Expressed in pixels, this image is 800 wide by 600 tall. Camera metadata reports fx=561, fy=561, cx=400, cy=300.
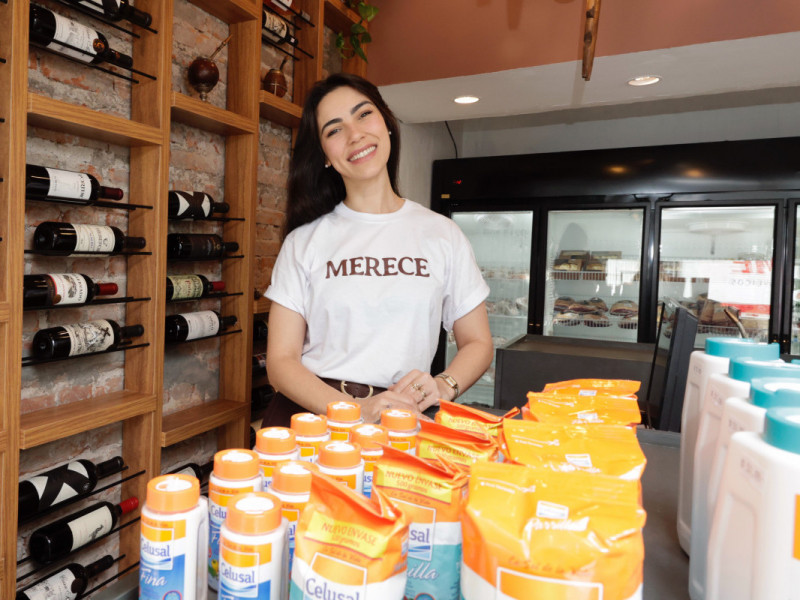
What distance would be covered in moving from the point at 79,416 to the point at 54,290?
42cm

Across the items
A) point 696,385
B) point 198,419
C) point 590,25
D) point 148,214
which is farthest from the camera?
point 198,419

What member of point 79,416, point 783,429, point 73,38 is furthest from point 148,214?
point 783,429

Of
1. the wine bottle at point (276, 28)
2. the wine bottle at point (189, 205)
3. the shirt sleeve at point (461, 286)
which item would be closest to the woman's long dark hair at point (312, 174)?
the shirt sleeve at point (461, 286)

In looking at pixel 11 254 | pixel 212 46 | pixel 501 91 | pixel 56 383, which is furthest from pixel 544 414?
pixel 501 91

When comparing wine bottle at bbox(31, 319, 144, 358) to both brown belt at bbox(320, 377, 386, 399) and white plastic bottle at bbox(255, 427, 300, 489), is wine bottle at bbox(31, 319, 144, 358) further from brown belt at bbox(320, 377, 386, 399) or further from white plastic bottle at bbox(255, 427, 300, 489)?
white plastic bottle at bbox(255, 427, 300, 489)

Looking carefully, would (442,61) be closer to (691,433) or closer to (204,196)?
(204,196)

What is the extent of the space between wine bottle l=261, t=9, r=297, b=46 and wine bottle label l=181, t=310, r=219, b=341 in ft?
4.45

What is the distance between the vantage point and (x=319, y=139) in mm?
1814

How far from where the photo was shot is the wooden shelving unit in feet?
5.17

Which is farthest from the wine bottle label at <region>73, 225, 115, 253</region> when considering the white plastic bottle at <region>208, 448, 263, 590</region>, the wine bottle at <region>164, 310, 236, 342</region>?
the white plastic bottle at <region>208, 448, 263, 590</region>

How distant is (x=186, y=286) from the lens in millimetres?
2234

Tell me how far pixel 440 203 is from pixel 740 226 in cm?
225

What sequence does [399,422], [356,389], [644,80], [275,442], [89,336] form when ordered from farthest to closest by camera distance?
[644,80], [89,336], [356,389], [399,422], [275,442]

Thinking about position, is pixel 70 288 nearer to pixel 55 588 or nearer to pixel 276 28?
pixel 55 588
